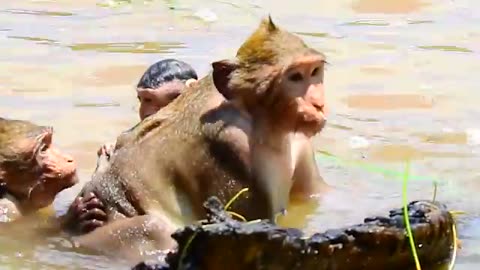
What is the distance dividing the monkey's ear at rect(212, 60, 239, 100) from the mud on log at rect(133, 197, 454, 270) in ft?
5.04

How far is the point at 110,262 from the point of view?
6.03 metres

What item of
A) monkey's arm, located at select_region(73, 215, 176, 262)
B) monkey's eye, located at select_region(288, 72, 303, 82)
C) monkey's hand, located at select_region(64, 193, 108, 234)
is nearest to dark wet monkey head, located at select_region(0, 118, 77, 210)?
monkey's hand, located at select_region(64, 193, 108, 234)

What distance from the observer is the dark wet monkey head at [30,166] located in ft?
22.4

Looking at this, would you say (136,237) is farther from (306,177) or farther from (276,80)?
(306,177)

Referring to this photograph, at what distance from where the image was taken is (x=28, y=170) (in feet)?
22.4

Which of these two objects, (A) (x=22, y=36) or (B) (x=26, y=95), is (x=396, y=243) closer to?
(B) (x=26, y=95)

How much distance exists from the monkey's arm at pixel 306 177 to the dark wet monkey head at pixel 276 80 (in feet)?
1.77

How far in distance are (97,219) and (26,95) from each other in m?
3.16

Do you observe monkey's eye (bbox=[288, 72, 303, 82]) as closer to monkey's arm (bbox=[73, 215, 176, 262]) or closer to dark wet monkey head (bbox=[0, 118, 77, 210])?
monkey's arm (bbox=[73, 215, 176, 262])

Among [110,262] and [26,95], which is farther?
[26,95]

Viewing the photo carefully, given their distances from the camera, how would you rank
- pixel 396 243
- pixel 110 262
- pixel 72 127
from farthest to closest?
pixel 72 127
pixel 110 262
pixel 396 243

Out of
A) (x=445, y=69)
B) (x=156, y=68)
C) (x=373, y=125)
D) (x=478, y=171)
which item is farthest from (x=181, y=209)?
(x=445, y=69)

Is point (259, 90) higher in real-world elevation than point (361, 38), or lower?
higher

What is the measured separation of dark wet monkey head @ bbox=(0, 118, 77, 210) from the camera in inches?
269
